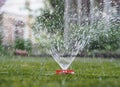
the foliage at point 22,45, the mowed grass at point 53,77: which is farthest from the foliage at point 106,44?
the mowed grass at point 53,77

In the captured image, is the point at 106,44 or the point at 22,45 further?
the point at 22,45

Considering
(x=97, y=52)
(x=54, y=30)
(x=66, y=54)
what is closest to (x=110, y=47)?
(x=97, y=52)

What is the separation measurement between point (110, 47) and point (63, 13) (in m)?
3.51

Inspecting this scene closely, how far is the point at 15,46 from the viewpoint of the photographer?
1669 centimetres

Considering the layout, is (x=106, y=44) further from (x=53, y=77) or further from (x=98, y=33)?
(x=53, y=77)

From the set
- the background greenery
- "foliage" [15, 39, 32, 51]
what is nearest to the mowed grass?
the background greenery

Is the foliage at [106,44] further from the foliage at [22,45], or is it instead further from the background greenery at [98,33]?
the foliage at [22,45]

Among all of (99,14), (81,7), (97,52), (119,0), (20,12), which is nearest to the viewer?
(99,14)

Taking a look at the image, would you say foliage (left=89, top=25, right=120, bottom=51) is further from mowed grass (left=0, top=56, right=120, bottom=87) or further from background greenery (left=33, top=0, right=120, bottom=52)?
mowed grass (left=0, top=56, right=120, bottom=87)

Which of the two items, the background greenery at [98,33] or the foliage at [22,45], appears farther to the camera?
the foliage at [22,45]

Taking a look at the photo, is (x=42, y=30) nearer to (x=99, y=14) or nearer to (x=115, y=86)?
(x=99, y=14)

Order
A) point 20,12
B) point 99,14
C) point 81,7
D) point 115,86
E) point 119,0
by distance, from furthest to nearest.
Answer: point 20,12
point 81,7
point 119,0
point 99,14
point 115,86

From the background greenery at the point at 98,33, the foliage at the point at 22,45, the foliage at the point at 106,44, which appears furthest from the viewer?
the foliage at the point at 22,45

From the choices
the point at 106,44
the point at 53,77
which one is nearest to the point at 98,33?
the point at 106,44
